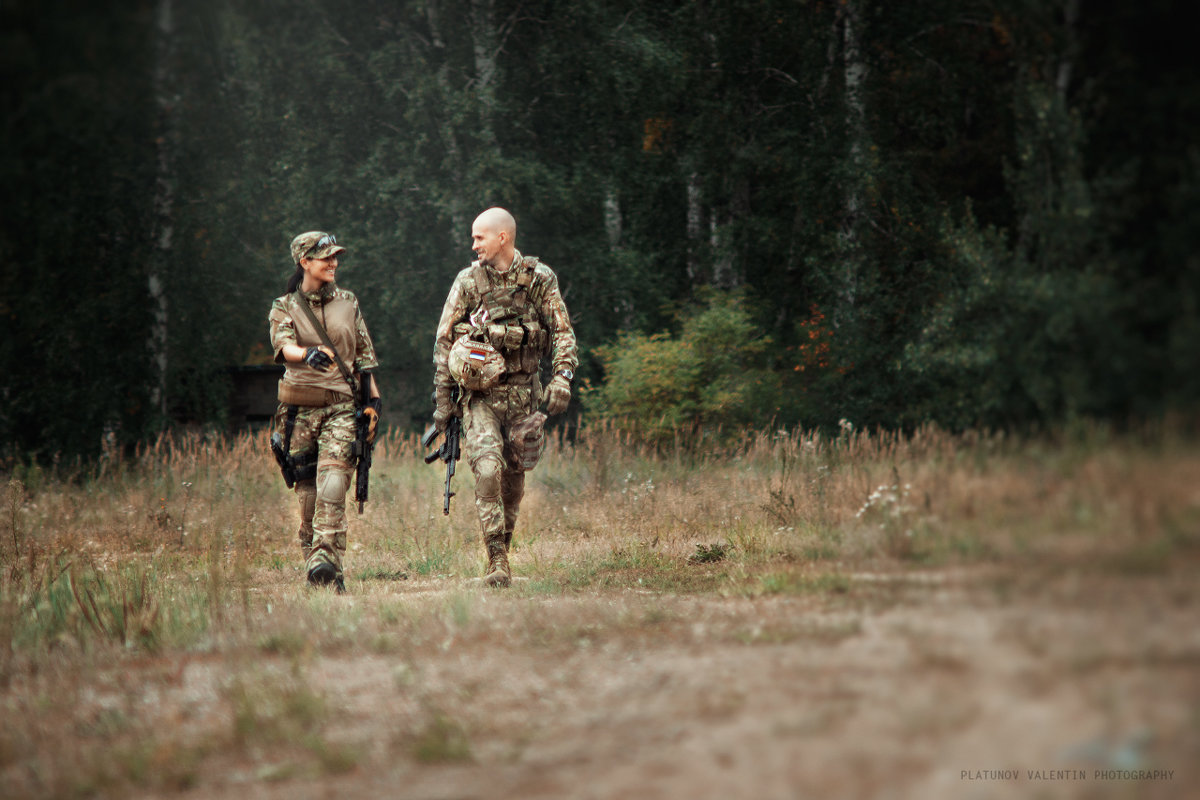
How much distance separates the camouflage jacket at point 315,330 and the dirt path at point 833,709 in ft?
9.67

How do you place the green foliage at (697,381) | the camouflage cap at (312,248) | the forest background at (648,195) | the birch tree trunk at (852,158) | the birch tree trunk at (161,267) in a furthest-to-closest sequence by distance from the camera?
the birch tree trunk at (161,267), the green foliage at (697,381), the birch tree trunk at (852,158), the camouflage cap at (312,248), the forest background at (648,195)

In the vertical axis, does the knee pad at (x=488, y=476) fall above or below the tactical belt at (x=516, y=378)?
below

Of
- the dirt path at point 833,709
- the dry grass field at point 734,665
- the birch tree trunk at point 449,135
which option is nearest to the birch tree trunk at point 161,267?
the birch tree trunk at point 449,135

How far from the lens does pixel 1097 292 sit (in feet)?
10.6

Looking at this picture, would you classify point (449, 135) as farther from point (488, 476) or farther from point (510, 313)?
point (488, 476)

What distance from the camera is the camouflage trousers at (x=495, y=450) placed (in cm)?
625

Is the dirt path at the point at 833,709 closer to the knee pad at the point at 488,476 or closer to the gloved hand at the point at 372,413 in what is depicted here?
the knee pad at the point at 488,476

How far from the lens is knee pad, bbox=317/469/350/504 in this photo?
6.36m

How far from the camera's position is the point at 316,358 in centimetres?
629

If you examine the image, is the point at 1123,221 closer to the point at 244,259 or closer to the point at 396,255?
the point at 396,255

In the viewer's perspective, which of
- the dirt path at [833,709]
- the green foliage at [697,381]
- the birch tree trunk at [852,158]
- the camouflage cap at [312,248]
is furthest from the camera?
the green foliage at [697,381]

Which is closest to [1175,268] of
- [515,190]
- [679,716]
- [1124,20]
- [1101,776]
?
[1124,20]

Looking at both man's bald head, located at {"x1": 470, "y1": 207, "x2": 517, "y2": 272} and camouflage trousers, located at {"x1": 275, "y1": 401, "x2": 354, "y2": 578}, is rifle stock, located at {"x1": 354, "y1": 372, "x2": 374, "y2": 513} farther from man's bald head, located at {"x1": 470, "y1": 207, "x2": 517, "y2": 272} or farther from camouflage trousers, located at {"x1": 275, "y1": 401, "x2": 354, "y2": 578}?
man's bald head, located at {"x1": 470, "y1": 207, "x2": 517, "y2": 272}

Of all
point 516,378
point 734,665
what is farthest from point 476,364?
point 734,665
